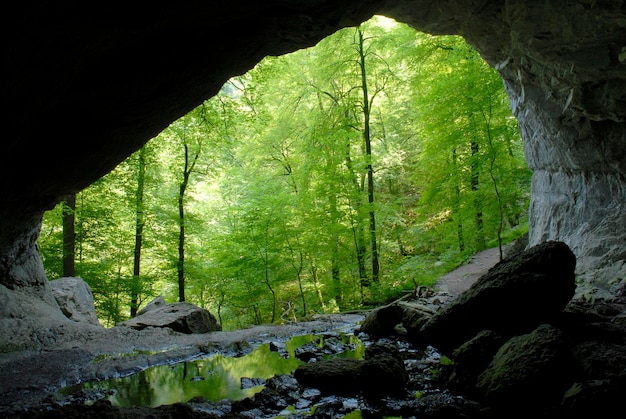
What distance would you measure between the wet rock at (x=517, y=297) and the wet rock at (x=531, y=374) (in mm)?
1410

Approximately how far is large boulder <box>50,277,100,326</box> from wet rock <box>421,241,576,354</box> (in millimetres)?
9941

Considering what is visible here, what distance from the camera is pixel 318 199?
52.1 feet

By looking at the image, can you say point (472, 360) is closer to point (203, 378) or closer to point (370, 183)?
point (203, 378)

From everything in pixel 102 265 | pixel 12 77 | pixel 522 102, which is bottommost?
pixel 102 265

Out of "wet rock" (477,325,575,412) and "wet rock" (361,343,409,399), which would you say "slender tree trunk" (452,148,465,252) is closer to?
"wet rock" (477,325,575,412)

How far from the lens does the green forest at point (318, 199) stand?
43.6 ft

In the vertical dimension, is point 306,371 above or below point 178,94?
below

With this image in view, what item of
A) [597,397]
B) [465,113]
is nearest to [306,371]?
[597,397]

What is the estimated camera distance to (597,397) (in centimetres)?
361

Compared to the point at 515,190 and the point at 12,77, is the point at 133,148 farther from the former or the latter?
the point at 515,190

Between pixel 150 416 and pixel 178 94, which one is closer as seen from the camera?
pixel 150 416

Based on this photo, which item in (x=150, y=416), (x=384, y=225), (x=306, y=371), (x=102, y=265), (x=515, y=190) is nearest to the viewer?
(x=150, y=416)

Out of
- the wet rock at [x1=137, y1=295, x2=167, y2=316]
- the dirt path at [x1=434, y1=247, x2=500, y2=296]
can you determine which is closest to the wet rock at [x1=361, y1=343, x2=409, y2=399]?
the dirt path at [x1=434, y1=247, x2=500, y2=296]

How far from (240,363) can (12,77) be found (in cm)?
590
